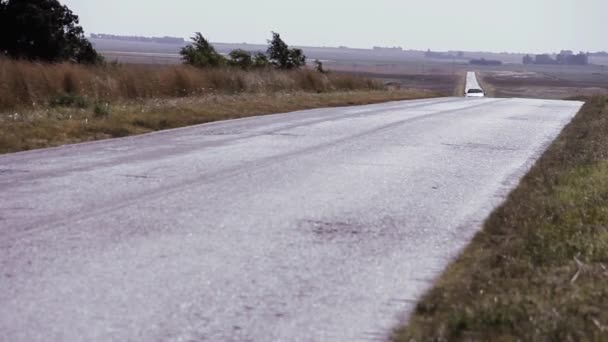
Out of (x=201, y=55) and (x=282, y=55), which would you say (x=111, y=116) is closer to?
(x=201, y=55)

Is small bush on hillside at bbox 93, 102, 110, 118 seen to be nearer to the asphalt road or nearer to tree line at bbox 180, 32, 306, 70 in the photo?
the asphalt road

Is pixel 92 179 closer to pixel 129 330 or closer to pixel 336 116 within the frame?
pixel 129 330

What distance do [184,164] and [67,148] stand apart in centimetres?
287

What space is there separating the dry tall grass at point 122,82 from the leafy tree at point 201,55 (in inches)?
76.0

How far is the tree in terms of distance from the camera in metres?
32.9

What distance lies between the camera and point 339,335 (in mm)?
6199

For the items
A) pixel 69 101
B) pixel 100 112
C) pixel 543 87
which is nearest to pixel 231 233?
pixel 100 112

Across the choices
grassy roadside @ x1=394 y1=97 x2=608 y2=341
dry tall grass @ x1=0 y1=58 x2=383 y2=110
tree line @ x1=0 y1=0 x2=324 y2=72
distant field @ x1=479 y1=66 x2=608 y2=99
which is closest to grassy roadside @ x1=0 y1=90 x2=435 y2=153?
dry tall grass @ x1=0 y1=58 x2=383 y2=110

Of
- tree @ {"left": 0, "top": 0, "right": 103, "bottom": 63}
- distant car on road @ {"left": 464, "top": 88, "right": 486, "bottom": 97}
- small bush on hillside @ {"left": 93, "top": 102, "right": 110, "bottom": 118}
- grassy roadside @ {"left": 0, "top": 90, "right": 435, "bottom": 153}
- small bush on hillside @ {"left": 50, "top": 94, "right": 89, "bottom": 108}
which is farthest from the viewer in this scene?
distant car on road @ {"left": 464, "top": 88, "right": 486, "bottom": 97}


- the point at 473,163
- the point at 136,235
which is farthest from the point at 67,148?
the point at 136,235

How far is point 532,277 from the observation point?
24.3 feet

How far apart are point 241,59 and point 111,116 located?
2251cm

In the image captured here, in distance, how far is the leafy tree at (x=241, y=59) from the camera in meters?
42.0

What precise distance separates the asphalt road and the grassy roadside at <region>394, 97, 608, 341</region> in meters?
0.25
